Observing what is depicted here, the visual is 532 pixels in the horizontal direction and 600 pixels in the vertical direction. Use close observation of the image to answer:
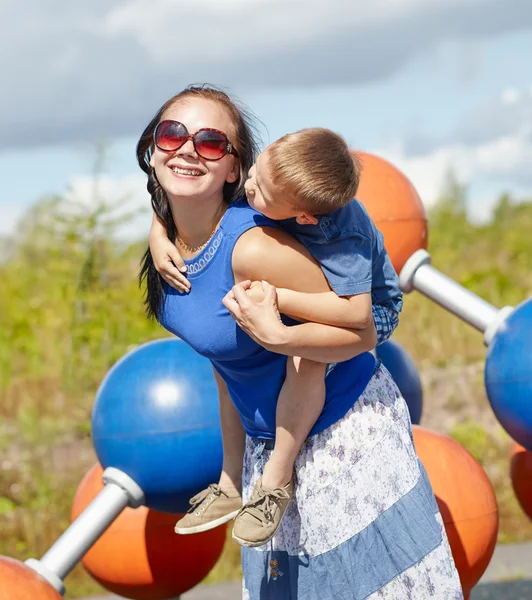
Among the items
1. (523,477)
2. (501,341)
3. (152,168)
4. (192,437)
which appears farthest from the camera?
(523,477)

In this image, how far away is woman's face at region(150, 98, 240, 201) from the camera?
2.48 metres

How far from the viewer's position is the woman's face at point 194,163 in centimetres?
248

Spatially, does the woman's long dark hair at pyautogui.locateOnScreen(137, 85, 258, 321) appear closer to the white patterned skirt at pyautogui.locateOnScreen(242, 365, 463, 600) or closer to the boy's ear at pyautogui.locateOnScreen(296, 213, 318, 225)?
the boy's ear at pyautogui.locateOnScreen(296, 213, 318, 225)

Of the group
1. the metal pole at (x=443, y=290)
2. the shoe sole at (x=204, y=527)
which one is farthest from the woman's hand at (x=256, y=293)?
the metal pole at (x=443, y=290)

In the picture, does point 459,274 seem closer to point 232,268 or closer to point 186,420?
point 186,420

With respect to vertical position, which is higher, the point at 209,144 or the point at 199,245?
the point at 209,144

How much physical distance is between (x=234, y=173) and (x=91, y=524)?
163 centimetres

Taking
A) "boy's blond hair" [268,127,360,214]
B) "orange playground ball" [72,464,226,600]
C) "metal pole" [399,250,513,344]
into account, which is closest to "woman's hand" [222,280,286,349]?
"boy's blond hair" [268,127,360,214]

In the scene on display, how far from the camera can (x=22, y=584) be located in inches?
122

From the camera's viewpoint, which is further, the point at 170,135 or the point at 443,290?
the point at 443,290

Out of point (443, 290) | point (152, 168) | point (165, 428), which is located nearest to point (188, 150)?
point (152, 168)

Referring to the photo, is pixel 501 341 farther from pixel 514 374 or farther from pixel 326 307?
pixel 326 307

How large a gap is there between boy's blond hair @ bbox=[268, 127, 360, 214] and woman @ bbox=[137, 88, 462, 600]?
192mm

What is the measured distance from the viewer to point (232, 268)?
2.38 metres
